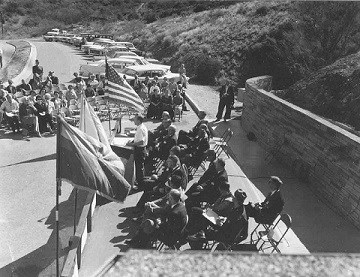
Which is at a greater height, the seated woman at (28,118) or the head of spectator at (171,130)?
the head of spectator at (171,130)

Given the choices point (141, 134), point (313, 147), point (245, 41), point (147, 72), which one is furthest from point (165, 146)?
point (245, 41)

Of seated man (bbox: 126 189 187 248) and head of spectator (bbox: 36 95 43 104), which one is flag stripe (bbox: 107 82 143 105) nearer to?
head of spectator (bbox: 36 95 43 104)

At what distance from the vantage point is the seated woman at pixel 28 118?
13938 millimetres

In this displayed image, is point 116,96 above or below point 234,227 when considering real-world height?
above

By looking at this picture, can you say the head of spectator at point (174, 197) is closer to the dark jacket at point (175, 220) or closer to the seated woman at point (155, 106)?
the dark jacket at point (175, 220)

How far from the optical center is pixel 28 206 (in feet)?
30.3

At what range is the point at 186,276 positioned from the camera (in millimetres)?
7258

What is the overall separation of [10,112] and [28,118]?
86cm

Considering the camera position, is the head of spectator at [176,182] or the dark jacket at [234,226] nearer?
the dark jacket at [234,226]

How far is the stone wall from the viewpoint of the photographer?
31.1 feet

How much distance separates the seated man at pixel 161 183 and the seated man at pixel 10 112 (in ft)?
22.8

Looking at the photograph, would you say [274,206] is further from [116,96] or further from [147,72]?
[147,72]

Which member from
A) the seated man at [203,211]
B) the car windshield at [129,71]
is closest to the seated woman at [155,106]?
the car windshield at [129,71]

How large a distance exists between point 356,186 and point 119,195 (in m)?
5.13
